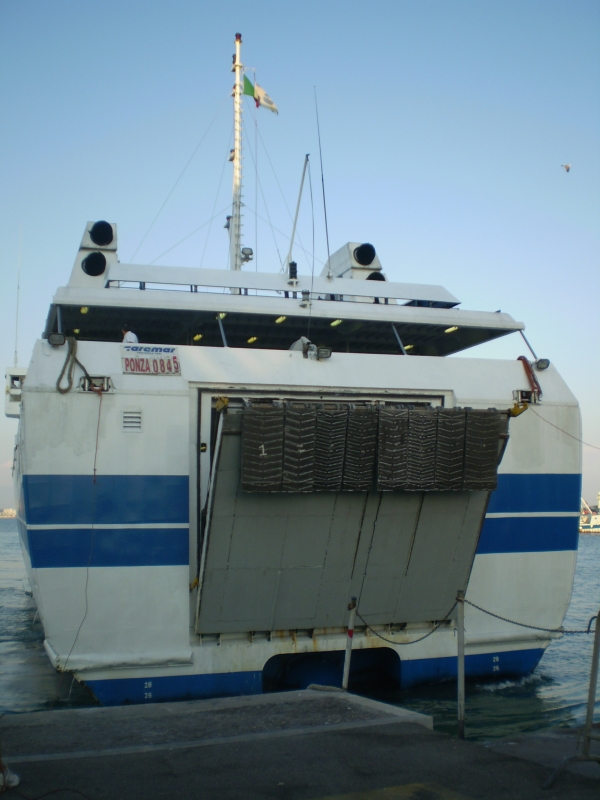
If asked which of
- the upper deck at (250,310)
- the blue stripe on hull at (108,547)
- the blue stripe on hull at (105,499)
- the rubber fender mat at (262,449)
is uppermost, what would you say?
the upper deck at (250,310)

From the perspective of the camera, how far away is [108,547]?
8.03 m

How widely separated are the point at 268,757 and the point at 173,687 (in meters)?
→ 3.52

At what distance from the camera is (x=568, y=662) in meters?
12.8

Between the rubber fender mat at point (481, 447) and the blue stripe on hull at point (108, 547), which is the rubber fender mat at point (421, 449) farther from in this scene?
the blue stripe on hull at point (108, 547)

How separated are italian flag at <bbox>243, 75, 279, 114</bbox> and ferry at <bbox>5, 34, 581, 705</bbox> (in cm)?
980

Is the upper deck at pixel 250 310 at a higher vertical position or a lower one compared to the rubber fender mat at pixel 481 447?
higher

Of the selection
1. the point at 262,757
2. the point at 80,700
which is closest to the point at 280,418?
the point at 262,757

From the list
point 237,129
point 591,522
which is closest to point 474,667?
point 237,129

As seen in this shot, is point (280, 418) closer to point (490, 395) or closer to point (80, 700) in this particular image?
point (490, 395)

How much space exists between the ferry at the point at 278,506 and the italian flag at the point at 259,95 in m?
9.80

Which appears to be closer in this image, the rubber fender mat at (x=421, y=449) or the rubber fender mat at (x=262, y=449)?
the rubber fender mat at (x=262, y=449)

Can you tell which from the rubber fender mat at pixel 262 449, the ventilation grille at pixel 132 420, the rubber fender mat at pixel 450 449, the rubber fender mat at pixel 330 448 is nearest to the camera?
the rubber fender mat at pixel 262 449

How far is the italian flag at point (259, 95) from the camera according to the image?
17322mm

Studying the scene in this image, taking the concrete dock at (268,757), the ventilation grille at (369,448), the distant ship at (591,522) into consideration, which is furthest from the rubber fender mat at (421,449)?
the distant ship at (591,522)
